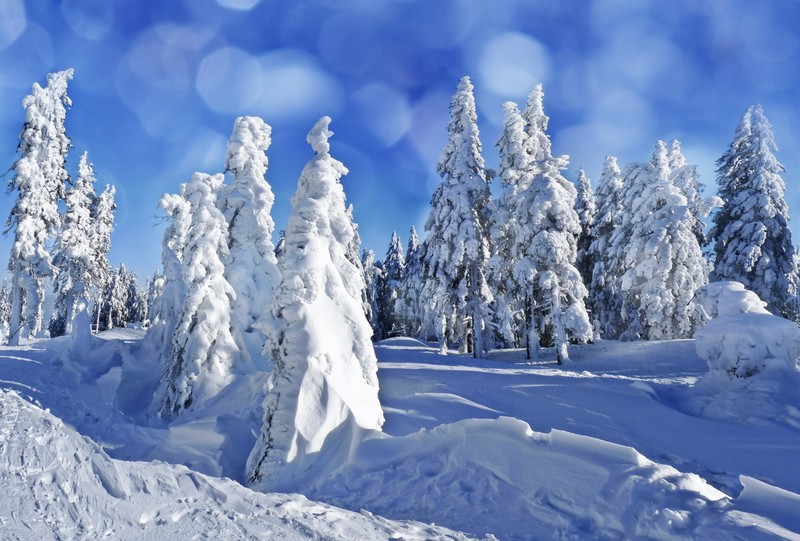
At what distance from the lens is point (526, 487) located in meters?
5.65

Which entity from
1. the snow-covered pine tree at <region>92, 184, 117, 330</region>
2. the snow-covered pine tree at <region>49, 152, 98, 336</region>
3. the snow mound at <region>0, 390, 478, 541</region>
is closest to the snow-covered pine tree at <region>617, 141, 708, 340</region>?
the snow mound at <region>0, 390, 478, 541</region>

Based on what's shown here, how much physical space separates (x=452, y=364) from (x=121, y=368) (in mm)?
15397

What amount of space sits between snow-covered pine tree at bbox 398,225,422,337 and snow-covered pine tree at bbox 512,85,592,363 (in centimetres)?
1427

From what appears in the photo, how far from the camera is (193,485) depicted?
16.2 ft

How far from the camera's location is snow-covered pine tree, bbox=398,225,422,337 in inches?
1570

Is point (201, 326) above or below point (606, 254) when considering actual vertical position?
below

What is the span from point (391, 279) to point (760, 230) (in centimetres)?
3401

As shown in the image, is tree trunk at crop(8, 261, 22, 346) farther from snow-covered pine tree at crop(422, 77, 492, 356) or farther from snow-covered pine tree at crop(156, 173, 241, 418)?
snow-covered pine tree at crop(422, 77, 492, 356)

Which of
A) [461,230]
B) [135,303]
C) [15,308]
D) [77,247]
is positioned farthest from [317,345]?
[135,303]

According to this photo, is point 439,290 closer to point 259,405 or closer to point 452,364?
point 452,364

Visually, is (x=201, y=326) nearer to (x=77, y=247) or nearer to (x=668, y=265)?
(x=668, y=265)

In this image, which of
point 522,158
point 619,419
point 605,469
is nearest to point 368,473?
point 605,469

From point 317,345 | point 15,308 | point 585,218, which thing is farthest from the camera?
point 585,218

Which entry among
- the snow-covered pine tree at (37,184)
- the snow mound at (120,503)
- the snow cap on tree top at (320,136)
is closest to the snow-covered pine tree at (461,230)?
the snow cap on tree top at (320,136)
